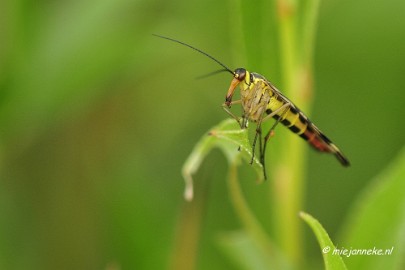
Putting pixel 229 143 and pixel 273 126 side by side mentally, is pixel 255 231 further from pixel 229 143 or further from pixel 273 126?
pixel 229 143

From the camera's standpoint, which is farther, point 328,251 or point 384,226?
point 384,226

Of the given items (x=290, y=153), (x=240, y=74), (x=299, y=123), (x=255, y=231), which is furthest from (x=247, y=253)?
(x=240, y=74)

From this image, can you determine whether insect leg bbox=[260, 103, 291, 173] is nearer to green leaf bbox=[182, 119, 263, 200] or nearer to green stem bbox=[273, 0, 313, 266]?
green stem bbox=[273, 0, 313, 266]

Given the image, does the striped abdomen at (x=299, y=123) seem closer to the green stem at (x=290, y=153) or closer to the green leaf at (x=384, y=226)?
the green stem at (x=290, y=153)

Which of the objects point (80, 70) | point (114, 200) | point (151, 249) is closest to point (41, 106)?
point (80, 70)

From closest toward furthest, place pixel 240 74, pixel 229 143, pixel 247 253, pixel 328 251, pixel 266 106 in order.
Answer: pixel 328 251 < pixel 229 143 < pixel 240 74 < pixel 266 106 < pixel 247 253

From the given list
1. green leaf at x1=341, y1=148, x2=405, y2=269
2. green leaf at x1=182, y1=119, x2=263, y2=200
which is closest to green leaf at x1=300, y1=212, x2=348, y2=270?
green leaf at x1=182, y1=119, x2=263, y2=200

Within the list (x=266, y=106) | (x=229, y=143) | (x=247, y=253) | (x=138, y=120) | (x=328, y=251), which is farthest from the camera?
(x=138, y=120)

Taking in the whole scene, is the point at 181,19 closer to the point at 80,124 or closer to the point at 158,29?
the point at 158,29
